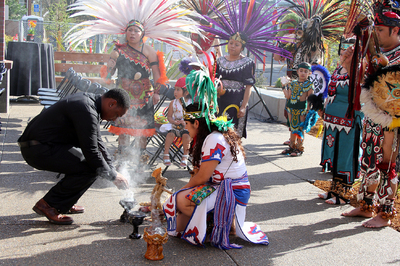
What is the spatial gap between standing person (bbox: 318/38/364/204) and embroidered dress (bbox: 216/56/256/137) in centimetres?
119

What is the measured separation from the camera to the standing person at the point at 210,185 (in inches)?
120

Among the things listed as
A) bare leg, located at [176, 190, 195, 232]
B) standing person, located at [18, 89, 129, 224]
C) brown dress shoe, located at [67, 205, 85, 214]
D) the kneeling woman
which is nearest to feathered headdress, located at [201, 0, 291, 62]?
the kneeling woman

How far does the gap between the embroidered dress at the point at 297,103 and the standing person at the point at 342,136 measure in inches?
71.9

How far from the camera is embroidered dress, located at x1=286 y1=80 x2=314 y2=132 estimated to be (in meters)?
6.21

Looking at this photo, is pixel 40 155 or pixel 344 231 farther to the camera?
pixel 344 231

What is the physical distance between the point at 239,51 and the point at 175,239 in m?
2.85

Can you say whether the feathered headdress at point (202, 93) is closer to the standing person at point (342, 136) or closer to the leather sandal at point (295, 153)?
the standing person at point (342, 136)

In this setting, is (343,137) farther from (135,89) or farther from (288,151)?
(135,89)

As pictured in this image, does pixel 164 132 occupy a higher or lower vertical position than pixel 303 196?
higher

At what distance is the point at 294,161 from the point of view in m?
6.07

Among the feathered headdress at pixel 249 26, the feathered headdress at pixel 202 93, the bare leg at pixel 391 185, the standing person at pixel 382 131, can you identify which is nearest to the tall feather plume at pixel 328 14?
the feathered headdress at pixel 249 26

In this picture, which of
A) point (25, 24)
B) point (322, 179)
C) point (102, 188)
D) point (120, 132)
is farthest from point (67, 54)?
point (322, 179)

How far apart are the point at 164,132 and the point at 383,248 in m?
2.91

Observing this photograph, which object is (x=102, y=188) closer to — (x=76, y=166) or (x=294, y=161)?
(x=76, y=166)
